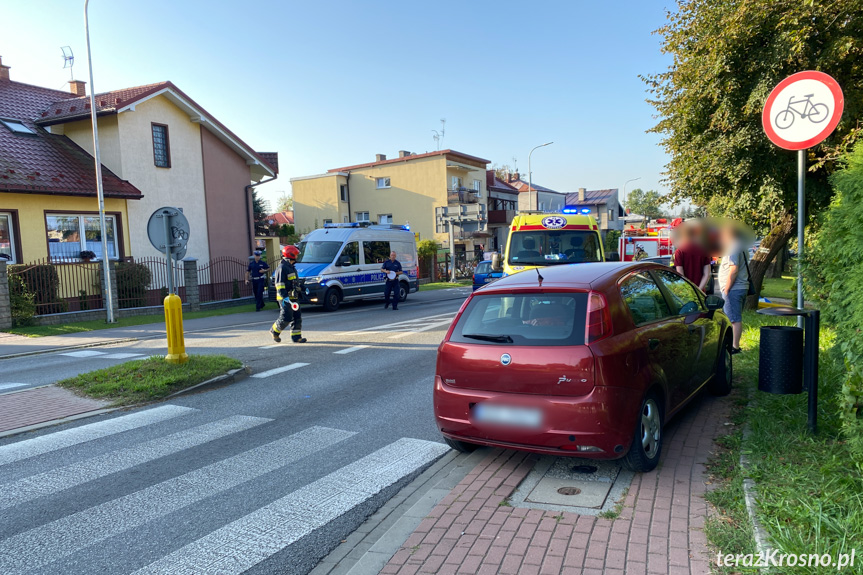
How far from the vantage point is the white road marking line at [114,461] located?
4609 mm

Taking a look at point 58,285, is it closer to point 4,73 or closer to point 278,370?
point 278,370

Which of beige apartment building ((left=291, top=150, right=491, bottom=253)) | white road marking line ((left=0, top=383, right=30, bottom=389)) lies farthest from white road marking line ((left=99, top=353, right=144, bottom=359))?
beige apartment building ((left=291, top=150, right=491, bottom=253))

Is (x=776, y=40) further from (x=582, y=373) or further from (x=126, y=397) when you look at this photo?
(x=126, y=397)

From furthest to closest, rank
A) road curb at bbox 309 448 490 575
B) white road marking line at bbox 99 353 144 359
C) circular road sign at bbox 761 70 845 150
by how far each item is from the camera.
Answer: white road marking line at bbox 99 353 144 359 → circular road sign at bbox 761 70 845 150 → road curb at bbox 309 448 490 575

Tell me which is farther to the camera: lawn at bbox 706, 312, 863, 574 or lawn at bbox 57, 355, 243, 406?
lawn at bbox 57, 355, 243, 406

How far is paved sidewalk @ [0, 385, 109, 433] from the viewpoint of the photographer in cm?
656

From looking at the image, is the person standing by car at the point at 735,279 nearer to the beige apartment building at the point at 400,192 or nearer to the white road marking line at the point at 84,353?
the white road marking line at the point at 84,353

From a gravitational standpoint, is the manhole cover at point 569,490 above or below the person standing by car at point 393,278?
below

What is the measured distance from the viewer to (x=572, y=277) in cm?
486

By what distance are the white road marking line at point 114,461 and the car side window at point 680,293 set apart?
14.4ft

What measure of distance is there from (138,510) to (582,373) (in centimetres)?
329

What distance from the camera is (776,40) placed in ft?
32.7

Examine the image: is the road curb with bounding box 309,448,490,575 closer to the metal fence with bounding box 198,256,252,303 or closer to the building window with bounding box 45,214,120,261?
the metal fence with bounding box 198,256,252,303

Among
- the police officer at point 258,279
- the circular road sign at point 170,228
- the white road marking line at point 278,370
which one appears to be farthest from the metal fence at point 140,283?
the white road marking line at point 278,370
